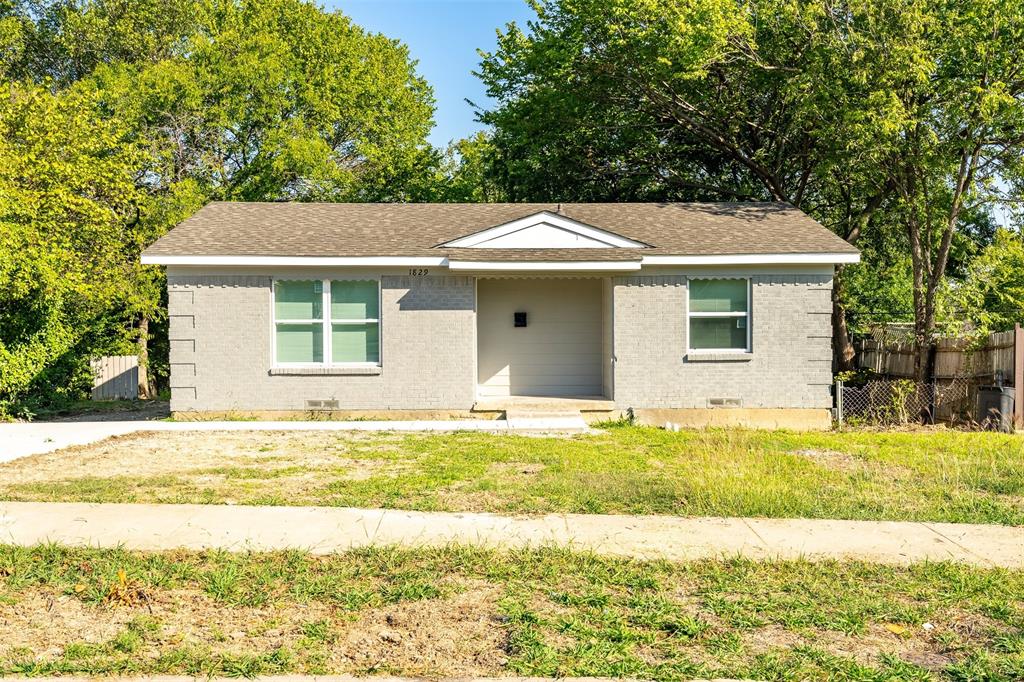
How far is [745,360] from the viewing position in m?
15.2

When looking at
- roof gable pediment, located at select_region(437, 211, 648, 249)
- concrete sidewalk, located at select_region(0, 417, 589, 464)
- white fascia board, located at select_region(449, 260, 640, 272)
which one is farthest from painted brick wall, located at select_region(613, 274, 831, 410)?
concrete sidewalk, located at select_region(0, 417, 589, 464)

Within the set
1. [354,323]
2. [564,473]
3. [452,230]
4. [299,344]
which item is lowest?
[564,473]

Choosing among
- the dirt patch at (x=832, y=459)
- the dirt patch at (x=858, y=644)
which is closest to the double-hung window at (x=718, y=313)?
the dirt patch at (x=832, y=459)

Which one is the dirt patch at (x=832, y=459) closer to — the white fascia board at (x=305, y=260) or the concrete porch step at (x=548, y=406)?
the concrete porch step at (x=548, y=406)

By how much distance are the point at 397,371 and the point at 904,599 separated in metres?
10.9

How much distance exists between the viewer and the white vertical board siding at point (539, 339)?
A: 17.1 metres

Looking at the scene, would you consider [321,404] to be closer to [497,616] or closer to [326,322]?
[326,322]

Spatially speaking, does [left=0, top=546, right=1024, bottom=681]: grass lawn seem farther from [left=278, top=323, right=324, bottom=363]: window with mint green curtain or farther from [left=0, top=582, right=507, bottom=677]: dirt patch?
[left=278, top=323, right=324, bottom=363]: window with mint green curtain

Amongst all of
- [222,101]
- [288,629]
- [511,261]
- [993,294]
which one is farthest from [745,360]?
[222,101]

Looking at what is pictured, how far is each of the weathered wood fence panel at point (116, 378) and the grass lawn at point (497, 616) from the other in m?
18.3

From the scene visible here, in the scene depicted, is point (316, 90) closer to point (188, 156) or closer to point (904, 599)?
point (188, 156)

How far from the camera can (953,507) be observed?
26.6ft

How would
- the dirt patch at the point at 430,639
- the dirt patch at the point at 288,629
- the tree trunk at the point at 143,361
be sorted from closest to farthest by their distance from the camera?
the dirt patch at the point at 430,639 → the dirt patch at the point at 288,629 → the tree trunk at the point at 143,361

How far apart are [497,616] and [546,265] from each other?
10183 millimetres
